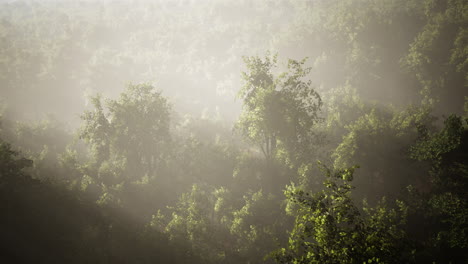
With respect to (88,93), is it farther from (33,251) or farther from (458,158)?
(458,158)

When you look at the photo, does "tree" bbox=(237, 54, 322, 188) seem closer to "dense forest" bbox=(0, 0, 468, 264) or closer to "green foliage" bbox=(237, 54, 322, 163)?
"green foliage" bbox=(237, 54, 322, 163)

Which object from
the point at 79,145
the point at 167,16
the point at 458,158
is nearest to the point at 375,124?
the point at 458,158

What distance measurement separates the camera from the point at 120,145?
31500mm

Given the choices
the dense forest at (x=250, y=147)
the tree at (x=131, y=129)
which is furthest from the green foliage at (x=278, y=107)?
the tree at (x=131, y=129)

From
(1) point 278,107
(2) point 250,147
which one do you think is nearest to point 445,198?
(1) point 278,107

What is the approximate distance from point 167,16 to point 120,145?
74168mm

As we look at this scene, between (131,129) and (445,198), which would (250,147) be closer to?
(131,129)

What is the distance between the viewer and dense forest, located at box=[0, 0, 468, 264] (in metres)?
17.7

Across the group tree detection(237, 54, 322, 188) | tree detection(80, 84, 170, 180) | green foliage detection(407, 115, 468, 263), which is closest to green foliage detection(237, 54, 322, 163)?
tree detection(237, 54, 322, 188)

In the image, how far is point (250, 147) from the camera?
44750mm

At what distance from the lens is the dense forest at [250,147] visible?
58.0 ft

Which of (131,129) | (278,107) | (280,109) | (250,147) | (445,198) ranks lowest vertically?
(445,198)

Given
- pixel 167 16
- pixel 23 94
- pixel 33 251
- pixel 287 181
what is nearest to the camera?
pixel 33 251

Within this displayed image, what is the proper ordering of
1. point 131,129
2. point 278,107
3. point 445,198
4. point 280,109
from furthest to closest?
point 131,129 → point 278,107 → point 280,109 → point 445,198
